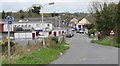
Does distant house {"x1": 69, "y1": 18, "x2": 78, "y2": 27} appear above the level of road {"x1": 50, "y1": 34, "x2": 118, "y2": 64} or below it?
above

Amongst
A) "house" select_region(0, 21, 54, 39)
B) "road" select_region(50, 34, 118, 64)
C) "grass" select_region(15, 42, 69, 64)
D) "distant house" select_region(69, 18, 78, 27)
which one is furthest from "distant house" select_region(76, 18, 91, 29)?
"grass" select_region(15, 42, 69, 64)

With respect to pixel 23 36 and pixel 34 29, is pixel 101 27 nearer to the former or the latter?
pixel 23 36

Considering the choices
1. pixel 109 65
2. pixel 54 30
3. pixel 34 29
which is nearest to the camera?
pixel 109 65

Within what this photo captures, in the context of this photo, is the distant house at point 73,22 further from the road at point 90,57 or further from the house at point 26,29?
the road at point 90,57

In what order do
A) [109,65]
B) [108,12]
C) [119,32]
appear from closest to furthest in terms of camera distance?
[109,65] → [119,32] → [108,12]

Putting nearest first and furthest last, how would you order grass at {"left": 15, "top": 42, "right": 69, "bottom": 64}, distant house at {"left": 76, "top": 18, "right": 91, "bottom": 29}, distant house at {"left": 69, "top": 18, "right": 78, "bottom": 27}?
grass at {"left": 15, "top": 42, "right": 69, "bottom": 64}, distant house at {"left": 76, "top": 18, "right": 91, "bottom": 29}, distant house at {"left": 69, "top": 18, "right": 78, "bottom": 27}

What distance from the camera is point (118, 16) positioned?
177 ft

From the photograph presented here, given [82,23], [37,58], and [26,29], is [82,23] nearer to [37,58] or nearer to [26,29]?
[26,29]

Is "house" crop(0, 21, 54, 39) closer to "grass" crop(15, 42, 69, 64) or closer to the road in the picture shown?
the road

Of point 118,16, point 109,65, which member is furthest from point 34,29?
point 109,65

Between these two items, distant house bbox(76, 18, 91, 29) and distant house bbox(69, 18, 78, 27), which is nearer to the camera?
distant house bbox(76, 18, 91, 29)

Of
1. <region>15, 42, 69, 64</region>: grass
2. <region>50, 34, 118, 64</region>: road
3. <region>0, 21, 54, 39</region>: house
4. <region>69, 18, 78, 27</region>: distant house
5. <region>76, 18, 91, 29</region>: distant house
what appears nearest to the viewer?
<region>15, 42, 69, 64</region>: grass

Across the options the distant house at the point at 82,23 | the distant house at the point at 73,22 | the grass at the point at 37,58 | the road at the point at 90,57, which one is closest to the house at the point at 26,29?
the road at the point at 90,57

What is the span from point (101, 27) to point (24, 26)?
37543mm
